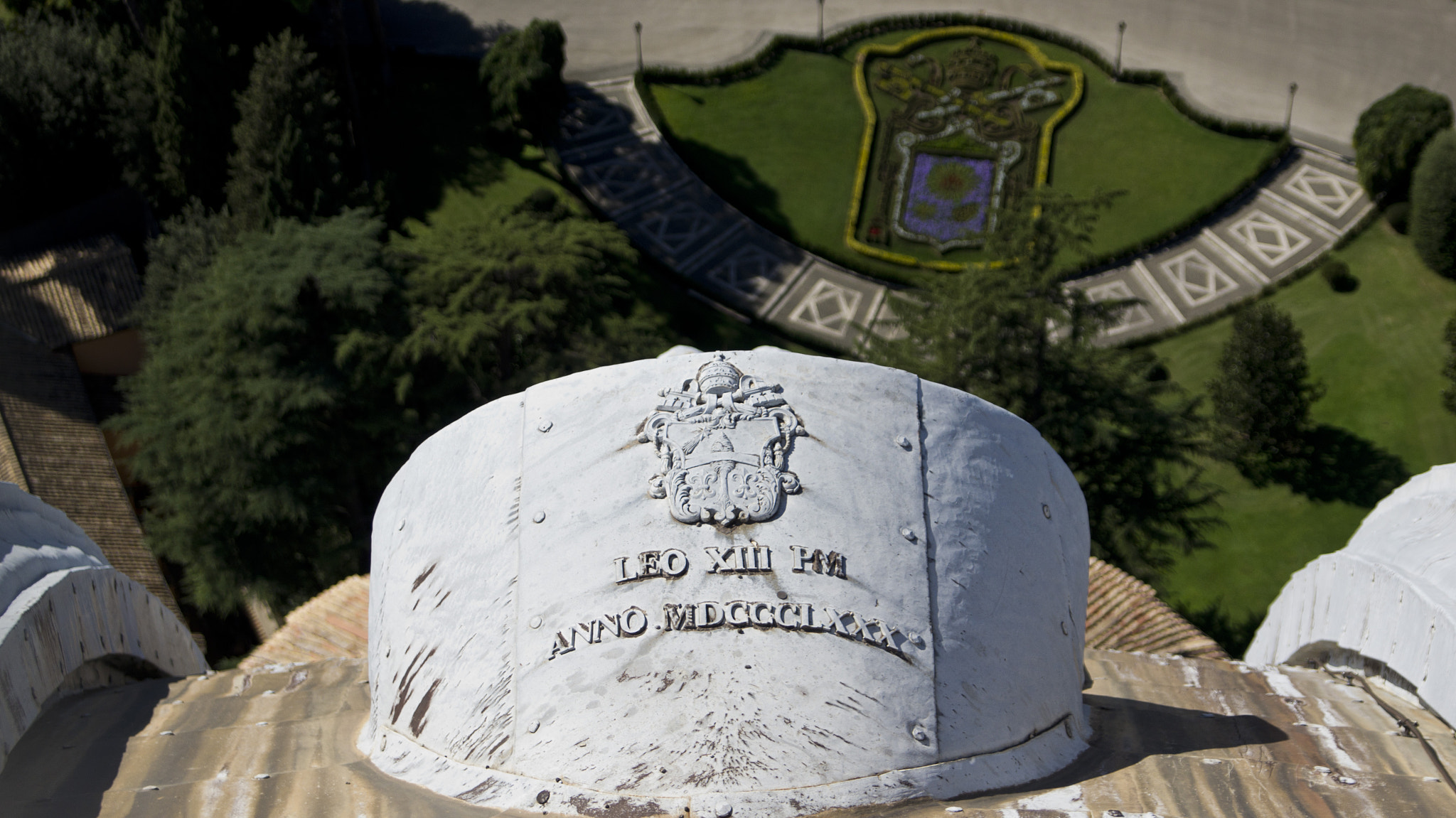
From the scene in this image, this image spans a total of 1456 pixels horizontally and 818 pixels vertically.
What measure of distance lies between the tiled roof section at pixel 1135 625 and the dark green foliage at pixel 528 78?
972 inches

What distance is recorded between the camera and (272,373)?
77.5 feet

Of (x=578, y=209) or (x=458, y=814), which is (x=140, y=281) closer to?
(x=578, y=209)

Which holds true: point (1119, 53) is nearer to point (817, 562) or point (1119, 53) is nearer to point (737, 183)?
point (737, 183)

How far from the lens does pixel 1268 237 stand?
33156 millimetres

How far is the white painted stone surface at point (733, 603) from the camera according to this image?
6.57 meters

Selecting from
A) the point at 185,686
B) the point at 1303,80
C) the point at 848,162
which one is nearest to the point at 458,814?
the point at 185,686

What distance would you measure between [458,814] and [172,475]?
19.9 meters

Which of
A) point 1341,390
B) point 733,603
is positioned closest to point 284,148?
point 733,603

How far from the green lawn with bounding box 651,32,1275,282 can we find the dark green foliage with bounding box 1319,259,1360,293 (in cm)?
386

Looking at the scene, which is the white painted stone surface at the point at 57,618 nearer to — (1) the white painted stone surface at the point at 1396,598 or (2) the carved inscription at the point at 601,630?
(2) the carved inscription at the point at 601,630

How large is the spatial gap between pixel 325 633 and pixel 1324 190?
1229 inches

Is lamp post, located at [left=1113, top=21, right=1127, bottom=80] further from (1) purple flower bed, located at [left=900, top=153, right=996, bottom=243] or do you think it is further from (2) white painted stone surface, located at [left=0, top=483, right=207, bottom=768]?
(2) white painted stone surface, located at [left=0, top=483, right=207, bottom=768]

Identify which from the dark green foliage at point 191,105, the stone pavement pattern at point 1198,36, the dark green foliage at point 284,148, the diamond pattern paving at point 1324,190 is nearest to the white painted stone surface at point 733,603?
the dark green foliage at point 284,148

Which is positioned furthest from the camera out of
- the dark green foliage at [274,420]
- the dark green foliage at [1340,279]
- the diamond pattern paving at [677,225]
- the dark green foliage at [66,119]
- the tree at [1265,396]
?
the diamond pattern paving at [677,225]
